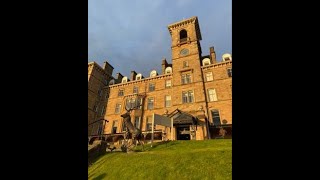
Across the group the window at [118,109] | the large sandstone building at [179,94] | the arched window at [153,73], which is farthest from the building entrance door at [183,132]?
the arched window at [153,73]

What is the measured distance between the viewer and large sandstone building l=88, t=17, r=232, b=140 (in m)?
26.9

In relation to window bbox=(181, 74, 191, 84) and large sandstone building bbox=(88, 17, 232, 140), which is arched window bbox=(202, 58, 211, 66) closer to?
large sandstone building bbox=(88, 17, 232, 140)

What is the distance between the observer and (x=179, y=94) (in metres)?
30.5

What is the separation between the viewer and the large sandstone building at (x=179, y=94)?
2691 centimetres

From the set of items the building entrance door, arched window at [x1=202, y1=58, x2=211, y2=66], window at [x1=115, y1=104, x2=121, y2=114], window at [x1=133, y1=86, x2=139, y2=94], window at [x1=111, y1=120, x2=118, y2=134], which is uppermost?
arched window at [x1=202, y1=58, x2=211, y2=66]

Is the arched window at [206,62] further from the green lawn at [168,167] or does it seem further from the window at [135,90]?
the green lawn at [168,167]

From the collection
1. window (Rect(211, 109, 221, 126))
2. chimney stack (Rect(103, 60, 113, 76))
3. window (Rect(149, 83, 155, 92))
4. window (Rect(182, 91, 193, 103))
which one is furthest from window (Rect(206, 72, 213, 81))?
chimney stack (Rect(103, 60, 113, 76))

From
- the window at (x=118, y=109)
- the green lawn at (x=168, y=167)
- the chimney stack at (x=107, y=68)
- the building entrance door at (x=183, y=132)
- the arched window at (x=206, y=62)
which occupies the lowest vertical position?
the green lawn at (x=168, y=167)

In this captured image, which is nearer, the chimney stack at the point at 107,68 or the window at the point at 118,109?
the window at the point at 118,109

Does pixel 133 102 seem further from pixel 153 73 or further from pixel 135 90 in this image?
pixel 153 73
